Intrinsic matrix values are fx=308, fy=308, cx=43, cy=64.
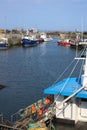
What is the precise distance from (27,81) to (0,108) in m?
16.7

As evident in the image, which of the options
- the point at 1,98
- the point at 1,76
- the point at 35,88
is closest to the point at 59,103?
the point at 1,98

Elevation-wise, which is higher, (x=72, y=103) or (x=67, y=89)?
(x=67, y=89)

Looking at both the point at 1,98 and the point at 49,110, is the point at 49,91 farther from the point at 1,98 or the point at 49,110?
the point at 1,98

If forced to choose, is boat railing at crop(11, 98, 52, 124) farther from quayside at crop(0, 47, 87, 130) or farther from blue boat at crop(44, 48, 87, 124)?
blue boat at crop(44, 48, 87, 124)

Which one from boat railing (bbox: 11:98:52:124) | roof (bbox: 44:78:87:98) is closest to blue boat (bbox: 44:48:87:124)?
roof (bbox: 44:78:87:98)

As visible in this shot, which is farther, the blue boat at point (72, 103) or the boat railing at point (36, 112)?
the boat railing at point (36, 112)

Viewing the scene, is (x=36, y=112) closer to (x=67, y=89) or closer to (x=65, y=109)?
(x=65, y=109)

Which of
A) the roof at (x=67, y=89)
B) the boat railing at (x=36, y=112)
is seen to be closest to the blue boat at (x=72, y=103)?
the roof at (x=67, y=89)

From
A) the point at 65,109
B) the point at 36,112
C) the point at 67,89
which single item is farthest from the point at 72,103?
the point at 36,112

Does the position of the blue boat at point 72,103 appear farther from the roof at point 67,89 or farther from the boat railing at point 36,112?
the boat railing at point 36,112

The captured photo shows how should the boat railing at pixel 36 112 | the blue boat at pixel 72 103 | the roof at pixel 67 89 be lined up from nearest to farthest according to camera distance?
the roof at pixel 67 89, the blue boat at pixel 72 103, the boat railing at pixel 36 112

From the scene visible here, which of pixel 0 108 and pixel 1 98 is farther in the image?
pixel 1 98

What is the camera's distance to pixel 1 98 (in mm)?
35625

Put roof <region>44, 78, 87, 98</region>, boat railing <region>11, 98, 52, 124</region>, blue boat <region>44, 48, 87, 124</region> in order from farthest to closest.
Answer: boat railing <region>11, 98, 52, 124</region>, blue boat <region>44, 48, 87, 124</region>, roof <region>44, 78, 87, 98</region>
